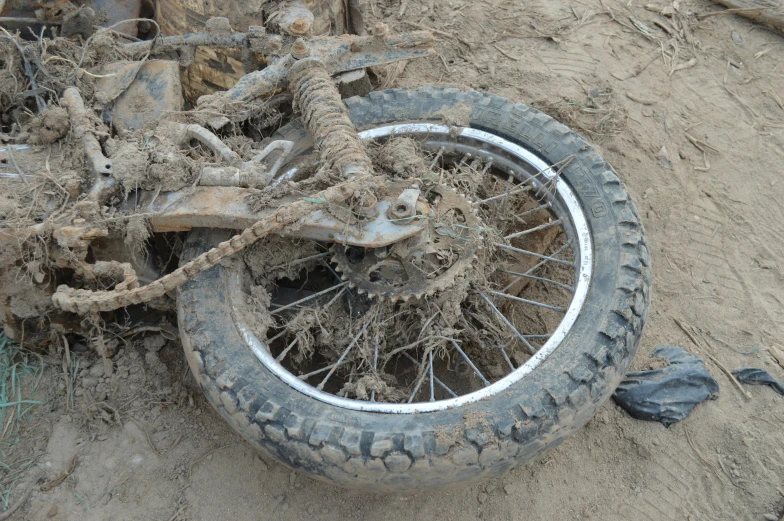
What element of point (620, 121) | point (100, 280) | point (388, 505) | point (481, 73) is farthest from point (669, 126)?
point (100, 280)

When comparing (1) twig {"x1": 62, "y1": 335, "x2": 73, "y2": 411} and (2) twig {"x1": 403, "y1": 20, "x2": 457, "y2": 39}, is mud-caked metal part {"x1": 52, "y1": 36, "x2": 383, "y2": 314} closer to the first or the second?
(1) twig {"x1": 62, "y1": 335, "x2": 73, "y2": 411}

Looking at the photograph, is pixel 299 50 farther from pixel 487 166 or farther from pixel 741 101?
pixel 741 101

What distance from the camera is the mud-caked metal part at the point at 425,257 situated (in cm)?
262

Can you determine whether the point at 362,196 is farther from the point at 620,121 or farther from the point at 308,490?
the point at 620,121

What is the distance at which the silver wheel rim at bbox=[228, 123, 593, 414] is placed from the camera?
2363 mm

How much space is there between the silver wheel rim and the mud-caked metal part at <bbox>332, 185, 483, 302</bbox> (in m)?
0.42

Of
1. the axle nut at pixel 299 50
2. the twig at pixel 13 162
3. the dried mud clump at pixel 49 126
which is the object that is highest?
the axle nut at pixel 299 50

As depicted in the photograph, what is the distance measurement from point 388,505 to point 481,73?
291 cm

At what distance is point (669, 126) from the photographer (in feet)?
13.6

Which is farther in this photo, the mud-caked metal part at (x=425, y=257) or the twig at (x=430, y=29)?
the twig at (x=430, y=29)

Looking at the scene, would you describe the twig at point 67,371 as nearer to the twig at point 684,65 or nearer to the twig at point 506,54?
the twig at point 506,54

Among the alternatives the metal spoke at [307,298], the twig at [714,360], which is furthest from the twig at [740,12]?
the metal spoke at [307,298]

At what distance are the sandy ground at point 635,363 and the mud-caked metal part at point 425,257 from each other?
2.94 feet

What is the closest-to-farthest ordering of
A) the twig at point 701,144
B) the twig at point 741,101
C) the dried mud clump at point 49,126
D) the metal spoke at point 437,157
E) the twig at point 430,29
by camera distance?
the dried mud clump at point 49,126, the metal spoke at point 437,157, the twig at point 701,144, the twig at point 741,101, the twig at point 430,29
